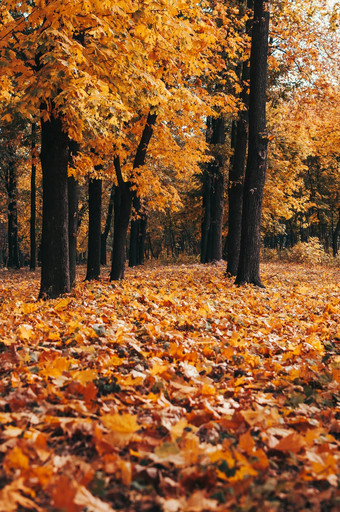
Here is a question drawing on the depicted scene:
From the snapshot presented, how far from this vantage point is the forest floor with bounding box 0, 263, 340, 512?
1.95 meters

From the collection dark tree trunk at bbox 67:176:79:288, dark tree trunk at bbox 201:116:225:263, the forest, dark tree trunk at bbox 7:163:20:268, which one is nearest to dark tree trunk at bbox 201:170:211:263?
dark tree trunk at bbox 201:116:225:263

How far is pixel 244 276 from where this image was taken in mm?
9953

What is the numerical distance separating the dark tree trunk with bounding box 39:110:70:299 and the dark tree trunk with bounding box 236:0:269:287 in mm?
4403

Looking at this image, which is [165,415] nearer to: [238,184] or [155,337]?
[155,337]

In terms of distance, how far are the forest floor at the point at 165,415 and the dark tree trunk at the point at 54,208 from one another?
2202 millimetres

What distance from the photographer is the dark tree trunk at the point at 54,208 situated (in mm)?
7328

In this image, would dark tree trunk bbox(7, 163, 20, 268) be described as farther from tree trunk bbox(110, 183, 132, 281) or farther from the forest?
tree trunk bbox(110, 183, 132, 281)

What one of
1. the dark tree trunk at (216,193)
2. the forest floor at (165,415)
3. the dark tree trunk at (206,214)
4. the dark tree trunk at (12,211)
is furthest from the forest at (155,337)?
the dark tree trunk at (12,211)

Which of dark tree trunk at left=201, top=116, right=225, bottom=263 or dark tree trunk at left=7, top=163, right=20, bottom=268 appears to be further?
dark tree trunk at left=7, top=163, right=20, bottom=268

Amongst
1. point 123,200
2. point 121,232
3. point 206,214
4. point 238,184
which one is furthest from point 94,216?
point 206,214

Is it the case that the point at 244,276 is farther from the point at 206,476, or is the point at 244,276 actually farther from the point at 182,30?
the point at 206,476

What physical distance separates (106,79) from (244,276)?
17.7 feet

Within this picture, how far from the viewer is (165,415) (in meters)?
2.77

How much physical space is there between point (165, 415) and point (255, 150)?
8.17 m
